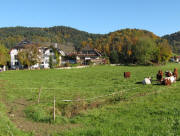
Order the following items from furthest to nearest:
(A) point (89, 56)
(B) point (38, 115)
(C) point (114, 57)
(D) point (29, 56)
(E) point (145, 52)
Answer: (A) point (89, 56), (C) point (114, 57), (E) point (145, 52), (D) point (29, 56), (B) point (38, 115)

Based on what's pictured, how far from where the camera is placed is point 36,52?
1988 inches

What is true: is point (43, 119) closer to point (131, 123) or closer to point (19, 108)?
point (19, 108)

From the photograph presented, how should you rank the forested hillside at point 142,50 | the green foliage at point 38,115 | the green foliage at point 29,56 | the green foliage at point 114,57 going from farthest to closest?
the green foliage at point 114,57 → the forested hillside at point 142,50 → the green foliage at point 29,56 → the green foliage at point 38,115

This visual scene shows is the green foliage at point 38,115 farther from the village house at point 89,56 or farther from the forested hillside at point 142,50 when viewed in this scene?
the village house at point 89,56

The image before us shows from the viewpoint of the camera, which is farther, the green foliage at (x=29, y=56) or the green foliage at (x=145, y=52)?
the green foliage at (x=145, y=52)

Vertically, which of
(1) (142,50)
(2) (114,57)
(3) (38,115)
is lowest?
(3) (38,115)

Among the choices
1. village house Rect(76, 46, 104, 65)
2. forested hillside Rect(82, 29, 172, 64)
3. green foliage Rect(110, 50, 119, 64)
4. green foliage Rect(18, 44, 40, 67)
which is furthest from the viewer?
green foliage Rect(110, 50, 119, 64)

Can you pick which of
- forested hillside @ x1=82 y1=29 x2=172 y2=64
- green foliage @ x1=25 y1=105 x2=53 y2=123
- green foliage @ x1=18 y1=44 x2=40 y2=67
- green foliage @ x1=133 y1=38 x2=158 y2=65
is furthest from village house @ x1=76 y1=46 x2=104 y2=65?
green foliage @ x1=25 y1=105 x2=53 y2=123

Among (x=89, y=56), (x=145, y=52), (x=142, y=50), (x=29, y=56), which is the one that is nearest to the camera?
(x=29, y=56)

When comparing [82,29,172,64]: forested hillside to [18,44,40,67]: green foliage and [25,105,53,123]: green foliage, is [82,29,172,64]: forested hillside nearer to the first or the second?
[18,44,40,67]: green foliage

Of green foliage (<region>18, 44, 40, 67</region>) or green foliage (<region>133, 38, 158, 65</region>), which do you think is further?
green foliage (<region>133, 38, 158, 65</region>)

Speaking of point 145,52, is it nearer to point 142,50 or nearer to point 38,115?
point 142,50

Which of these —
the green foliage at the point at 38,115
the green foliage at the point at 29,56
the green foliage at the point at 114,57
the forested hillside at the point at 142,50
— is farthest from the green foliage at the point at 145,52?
the green foliage at the point at 38,115

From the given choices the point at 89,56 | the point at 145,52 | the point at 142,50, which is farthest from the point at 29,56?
the point at 145,52
